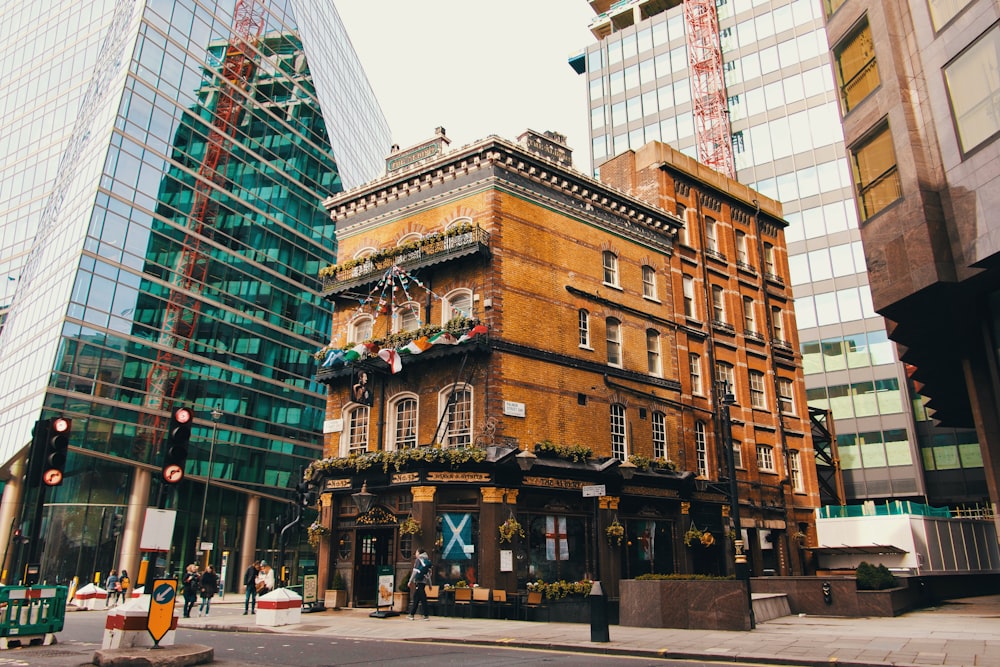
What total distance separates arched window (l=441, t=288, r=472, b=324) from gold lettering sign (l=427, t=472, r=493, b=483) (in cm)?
561

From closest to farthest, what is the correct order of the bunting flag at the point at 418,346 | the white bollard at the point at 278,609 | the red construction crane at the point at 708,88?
the white bollard at the point at 278,609, the bunting flag at the point at 418,346, the red construction crane at the point at 708,88

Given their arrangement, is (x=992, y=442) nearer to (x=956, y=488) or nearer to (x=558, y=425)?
(x=558, y=425)

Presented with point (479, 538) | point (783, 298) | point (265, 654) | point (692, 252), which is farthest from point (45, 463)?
point (783, 298)

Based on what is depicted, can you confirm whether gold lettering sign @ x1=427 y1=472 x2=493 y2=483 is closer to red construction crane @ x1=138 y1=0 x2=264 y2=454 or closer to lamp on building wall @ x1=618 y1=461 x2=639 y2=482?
lamp on building wall @ x1=618 y1=461 x2=639 y2=482

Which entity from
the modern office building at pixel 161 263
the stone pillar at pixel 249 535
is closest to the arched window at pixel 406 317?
the modern office building at pixel 161 263

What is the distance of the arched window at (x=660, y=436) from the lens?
101 ft

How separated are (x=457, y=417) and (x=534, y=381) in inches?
119

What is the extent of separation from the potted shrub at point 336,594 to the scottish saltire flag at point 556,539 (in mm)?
7240

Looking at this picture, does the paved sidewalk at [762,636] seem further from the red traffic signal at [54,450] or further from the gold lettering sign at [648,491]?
the gold lettering sign at [648,491]

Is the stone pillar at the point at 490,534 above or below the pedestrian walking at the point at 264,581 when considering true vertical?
above

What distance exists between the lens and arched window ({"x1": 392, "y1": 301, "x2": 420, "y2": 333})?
2875cm

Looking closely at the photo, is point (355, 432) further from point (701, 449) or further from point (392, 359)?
point (701, 449)

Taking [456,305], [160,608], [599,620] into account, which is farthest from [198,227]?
[599,620]

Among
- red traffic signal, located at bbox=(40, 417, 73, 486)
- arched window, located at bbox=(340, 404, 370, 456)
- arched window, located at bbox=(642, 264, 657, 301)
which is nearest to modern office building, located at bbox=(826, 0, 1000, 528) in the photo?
arched window, located at bbox=(642, 264, 657, 301)
